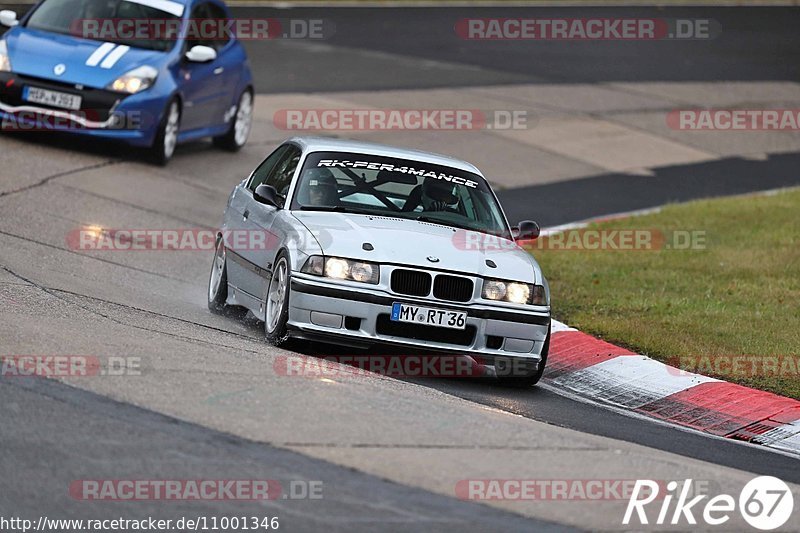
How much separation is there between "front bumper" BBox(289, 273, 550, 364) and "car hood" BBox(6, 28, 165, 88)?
7571mm

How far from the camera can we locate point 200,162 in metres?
18.5

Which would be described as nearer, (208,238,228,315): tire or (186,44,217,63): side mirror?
(208,238,228,315): tire

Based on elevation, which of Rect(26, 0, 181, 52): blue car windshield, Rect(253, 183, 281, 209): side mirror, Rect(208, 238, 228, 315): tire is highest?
Rect(26, 0, 181, 52): blue car windshield

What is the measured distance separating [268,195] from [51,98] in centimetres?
640

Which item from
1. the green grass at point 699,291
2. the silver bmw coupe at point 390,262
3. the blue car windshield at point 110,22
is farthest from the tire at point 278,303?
the blue car windshield at point 110,22

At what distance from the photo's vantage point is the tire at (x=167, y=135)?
676 inches

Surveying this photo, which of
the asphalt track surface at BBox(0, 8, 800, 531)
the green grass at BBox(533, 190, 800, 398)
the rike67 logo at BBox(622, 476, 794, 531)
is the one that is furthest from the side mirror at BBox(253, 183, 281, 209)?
the rike67 logo at BBox(622, 476, 794, 531)

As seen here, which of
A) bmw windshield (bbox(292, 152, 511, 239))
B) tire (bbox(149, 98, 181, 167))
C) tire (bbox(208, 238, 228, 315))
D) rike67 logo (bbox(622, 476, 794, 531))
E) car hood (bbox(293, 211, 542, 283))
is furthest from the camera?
tire (bbox(149, 98, 181, 167))

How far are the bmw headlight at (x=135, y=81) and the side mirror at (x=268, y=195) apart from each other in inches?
245

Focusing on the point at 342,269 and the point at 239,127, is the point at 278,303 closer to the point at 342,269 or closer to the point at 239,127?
the point at 342,269

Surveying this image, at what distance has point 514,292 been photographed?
32.4 feet

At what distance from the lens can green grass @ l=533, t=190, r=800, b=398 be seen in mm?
11375

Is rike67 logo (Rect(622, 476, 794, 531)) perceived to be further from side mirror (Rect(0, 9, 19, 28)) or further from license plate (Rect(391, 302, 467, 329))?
side mirror (Rect(0, 9, 19, 28))

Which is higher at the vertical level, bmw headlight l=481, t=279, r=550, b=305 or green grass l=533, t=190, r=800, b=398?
bmw headlight l=481, t=279, r=550, b=305
